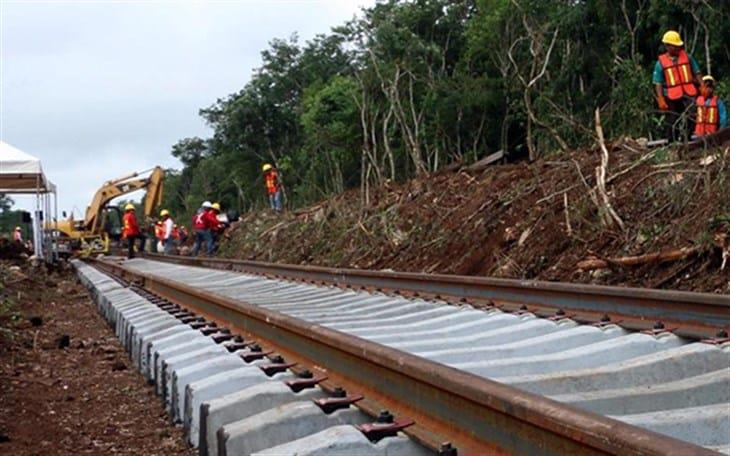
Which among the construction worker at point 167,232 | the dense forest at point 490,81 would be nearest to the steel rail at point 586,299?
the dense forest at point 490,81

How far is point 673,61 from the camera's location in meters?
9.99

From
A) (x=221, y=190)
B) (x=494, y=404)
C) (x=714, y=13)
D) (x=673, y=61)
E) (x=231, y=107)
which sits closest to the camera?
(x=494, y=404)

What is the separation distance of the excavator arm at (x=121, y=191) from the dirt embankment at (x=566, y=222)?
13.8m

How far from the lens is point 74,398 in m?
4.86

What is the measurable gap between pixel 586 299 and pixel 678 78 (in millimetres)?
5822

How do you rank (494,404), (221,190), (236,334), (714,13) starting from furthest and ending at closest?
(221,190)
(714,13)
(236,334)
(494,404)

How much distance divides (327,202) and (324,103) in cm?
1268

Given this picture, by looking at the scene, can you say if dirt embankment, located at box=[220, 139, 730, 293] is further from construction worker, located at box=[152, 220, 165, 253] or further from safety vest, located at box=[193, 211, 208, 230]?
construction worker, located at box=[152, 220, 165, 253]

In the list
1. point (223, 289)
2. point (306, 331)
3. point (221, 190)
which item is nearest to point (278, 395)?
point (306, 331)

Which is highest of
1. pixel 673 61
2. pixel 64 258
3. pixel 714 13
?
pixel 714 13

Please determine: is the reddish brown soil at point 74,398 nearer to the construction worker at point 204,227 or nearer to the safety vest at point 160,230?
the construction worker at point 204,227

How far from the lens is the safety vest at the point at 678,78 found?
9.88 meters

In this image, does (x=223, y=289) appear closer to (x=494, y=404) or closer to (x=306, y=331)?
(x=306, y=331)

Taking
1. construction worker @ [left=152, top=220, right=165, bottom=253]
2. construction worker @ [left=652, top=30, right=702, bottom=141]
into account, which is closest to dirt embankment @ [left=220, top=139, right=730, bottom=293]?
construction worker @ [left=652, top=30, right=702, bottom=141]
